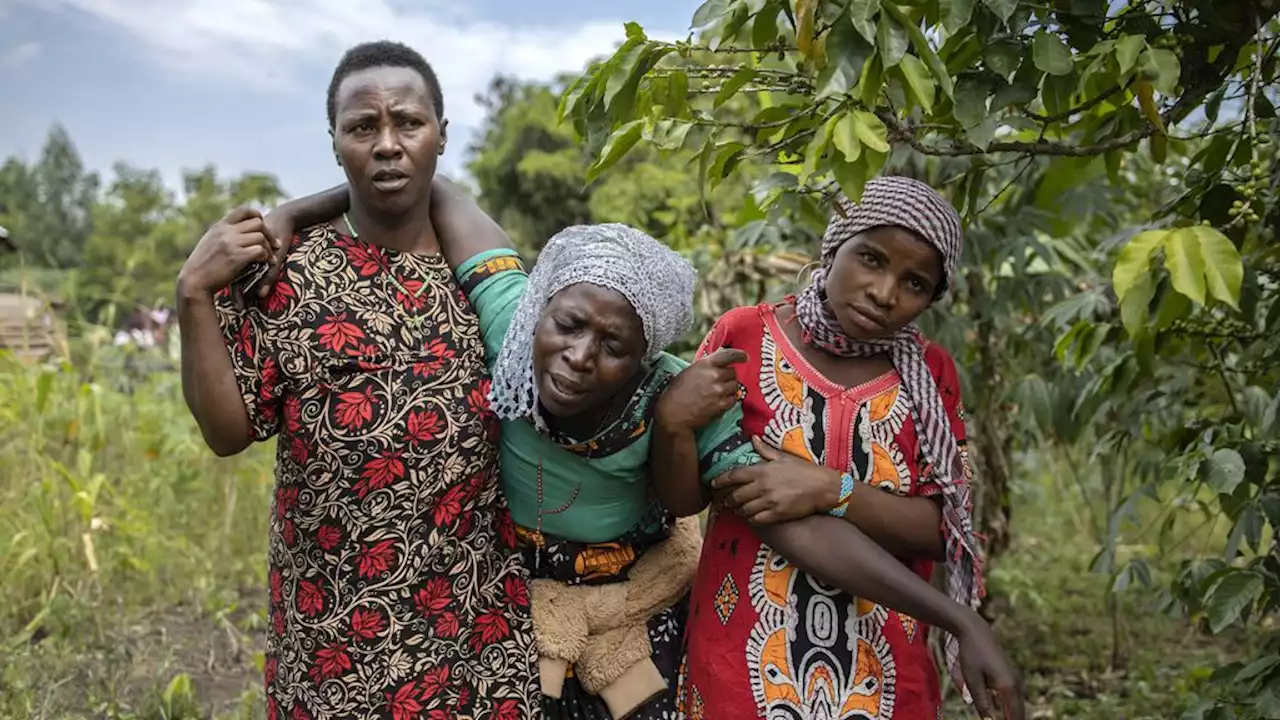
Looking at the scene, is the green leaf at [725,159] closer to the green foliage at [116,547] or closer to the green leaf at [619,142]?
the green leaf at [619,142]

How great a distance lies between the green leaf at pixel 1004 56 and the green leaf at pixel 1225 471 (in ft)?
3.11

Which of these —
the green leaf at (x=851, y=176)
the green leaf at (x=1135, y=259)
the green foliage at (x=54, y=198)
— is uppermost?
the green leaf at (x=851, y=176)

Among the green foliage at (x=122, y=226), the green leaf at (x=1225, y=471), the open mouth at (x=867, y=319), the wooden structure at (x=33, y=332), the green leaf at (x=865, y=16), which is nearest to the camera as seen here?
the green leaf at (x=865, y=16)

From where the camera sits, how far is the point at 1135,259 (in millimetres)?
1449

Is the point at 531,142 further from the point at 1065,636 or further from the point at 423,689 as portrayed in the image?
the point at 423,689

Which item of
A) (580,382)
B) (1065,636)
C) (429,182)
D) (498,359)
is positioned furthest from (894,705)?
(1065,636)

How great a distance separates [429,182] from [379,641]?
28.9 inches

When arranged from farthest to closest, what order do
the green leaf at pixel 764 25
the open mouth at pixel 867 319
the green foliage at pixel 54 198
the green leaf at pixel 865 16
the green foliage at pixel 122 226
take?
the green foliage at pixel 54 198 < the green foliage at pixel 122 226 < the open mouth at pixel 867 319 < the green leaf at pixel 764 25 < the green leaf at pixel 865 16

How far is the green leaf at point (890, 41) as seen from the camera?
4.62 ft

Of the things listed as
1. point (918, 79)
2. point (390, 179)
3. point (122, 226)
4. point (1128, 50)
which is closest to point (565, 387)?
point (390, 179)

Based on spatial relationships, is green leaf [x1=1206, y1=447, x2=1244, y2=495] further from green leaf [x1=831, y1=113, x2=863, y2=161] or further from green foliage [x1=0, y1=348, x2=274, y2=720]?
green foliage [x1=0, y1=348, x2=274, y2=720]

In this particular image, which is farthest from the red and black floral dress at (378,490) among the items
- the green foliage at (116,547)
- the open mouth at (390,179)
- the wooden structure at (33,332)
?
the wooden structure at (33,332)

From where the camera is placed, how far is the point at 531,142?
34.8 feet

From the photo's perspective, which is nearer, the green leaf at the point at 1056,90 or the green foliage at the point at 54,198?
the green leaf at the point at 1056,90
